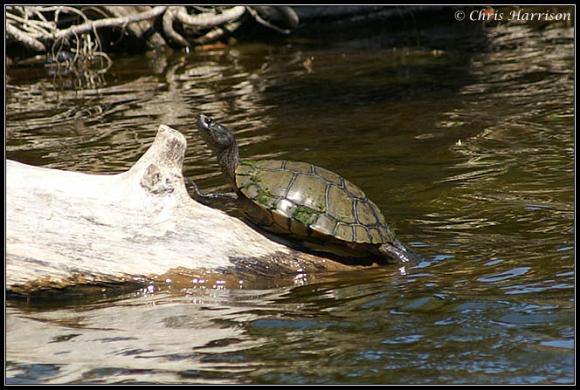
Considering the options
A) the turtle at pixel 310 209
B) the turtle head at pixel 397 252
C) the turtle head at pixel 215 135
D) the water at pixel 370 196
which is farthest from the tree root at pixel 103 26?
the turtle head at pixel 397 252

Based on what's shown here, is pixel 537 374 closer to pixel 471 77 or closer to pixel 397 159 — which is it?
pixel 397 159

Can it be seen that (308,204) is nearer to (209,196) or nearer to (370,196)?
(209,196)

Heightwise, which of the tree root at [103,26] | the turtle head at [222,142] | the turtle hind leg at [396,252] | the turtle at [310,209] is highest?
the tree root at [103,26]

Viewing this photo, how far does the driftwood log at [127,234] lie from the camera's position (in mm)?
4402

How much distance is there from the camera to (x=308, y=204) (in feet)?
15.7

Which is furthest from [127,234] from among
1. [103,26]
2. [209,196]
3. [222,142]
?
[103,26]

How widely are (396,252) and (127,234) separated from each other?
1424mm

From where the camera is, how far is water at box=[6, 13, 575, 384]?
370cm

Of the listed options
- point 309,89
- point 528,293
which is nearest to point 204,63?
point 309,89

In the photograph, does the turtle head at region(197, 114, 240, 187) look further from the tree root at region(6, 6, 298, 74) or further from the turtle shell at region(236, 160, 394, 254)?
the tree root at region(6, 6, 298, 74)

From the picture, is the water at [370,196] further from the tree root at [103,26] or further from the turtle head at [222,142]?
the turtle head at [222,142]

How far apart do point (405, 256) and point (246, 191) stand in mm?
921

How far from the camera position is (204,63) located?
12.9 m

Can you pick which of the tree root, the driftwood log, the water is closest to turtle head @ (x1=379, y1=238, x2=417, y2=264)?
the water
